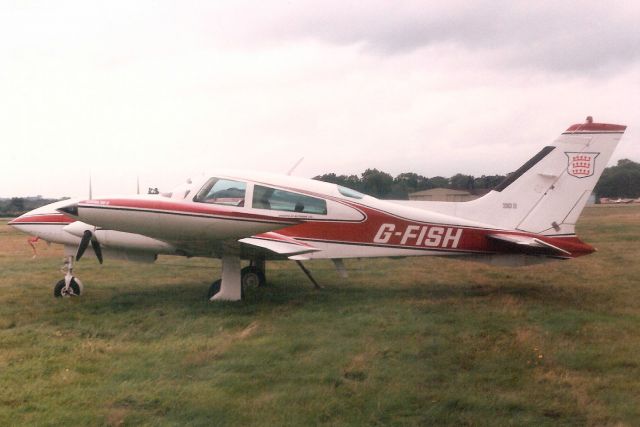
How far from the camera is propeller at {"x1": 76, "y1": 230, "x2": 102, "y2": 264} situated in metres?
8.54

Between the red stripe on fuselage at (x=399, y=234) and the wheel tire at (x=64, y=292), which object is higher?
the red stripe on fuselage at (x=399, y=234)

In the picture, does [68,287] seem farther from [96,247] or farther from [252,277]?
[252,277]

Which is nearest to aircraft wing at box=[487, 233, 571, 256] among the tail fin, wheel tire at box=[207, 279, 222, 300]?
the tail fin

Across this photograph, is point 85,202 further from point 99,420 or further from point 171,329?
point 99,420

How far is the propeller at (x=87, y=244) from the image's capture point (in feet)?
28.0

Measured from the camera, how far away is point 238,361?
17.6 ft

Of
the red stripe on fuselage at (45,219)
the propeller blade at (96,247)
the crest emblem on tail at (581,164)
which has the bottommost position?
the propeller blade at (96,247)

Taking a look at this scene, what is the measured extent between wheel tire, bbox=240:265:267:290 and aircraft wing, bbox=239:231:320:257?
4.45 feet

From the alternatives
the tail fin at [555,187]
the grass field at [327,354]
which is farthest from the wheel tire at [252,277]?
the tail fin at [555,187]

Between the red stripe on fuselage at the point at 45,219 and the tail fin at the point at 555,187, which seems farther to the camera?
the red stripe on fuselage at the point at 45,219

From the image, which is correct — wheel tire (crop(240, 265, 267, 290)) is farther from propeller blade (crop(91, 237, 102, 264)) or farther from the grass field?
propeller blade (crop(91, 237, 102, 264))

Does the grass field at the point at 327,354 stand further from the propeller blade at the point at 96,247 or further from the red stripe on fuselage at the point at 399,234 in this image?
the red stripe on fuselage at the point at 399,234

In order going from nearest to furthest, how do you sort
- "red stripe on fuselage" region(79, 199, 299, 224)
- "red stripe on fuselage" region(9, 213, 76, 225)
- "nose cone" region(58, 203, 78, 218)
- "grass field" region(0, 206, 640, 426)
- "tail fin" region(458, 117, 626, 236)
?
"grass field" region(0, 206, 640, 426), "red stripe on fuselage" region(79, 199, 299, 224), "nose cone" region(58, 203, 78, 218), "tail fin" region(458, 117, 626, 236), "red stripe on fuselage" region(9, 213, 76, 225)

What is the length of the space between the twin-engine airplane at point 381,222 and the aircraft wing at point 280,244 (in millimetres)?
17
